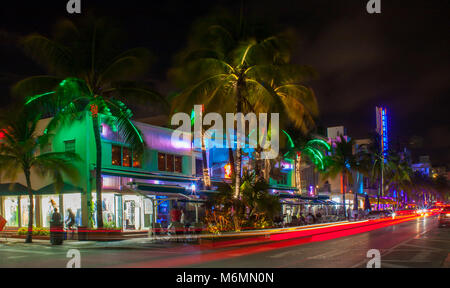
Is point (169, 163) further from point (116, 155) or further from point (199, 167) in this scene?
point (116, 155)

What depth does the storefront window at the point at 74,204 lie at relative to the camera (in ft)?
95.1

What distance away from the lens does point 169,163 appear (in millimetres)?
34500

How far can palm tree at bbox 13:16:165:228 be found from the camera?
25344mm

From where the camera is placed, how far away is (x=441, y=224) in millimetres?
31984

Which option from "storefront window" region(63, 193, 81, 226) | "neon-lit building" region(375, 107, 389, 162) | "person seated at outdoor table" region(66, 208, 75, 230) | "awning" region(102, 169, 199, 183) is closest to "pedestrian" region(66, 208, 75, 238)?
"person seated at outdoor table" region(66, 208, 75, 230)

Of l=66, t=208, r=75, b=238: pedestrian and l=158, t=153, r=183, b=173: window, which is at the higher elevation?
l=158, t=153, r=183, b=173: window

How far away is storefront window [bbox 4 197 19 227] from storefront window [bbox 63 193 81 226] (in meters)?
4.82

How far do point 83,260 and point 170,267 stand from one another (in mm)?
3987

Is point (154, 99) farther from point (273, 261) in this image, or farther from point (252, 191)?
point (273, 261)

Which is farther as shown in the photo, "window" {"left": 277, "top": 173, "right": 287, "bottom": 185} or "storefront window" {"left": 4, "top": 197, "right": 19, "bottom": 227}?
"window" {"left": 277, "top": 173, "right": 287, "bottom": 185}

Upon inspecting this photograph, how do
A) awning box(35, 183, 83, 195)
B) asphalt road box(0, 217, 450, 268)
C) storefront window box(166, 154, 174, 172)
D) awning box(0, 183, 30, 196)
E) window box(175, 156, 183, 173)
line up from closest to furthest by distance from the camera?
1. asphalt road box(0, 217, 450, 268)
2. awning box(35, 183, 83, 195)
3. awning box(0, 183, 30, 196)
4. storefront window box(166, 154, 174, 172)
5. window box(175, 156, 183, 173)

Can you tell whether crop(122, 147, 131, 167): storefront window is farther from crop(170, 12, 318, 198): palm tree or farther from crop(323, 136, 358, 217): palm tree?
crop(323, 136, 358, 217): palm tree

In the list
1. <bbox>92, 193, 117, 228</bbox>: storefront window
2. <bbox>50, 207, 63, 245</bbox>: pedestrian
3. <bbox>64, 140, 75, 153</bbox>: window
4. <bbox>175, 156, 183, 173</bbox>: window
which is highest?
<bbox>64, 140, 75, 153</bbox>: window

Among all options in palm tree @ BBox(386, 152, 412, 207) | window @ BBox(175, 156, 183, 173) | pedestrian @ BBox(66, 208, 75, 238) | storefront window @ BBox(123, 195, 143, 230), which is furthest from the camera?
palm tree @ BBox(386, 152, 412, 207)
